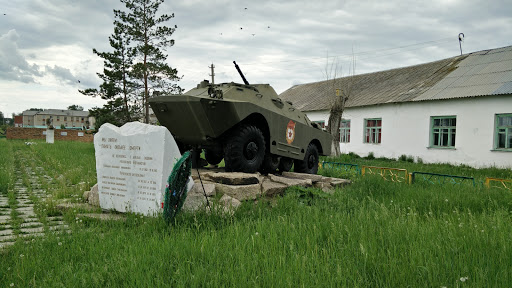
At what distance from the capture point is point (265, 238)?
3760 millimetres

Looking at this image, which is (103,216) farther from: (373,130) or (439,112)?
(373,130)

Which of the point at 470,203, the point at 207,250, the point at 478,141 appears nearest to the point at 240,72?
the point at 470,203

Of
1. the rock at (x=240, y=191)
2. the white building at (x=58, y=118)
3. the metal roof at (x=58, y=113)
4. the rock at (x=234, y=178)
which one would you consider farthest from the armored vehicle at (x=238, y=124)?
the metal roof at (x=58, y=113)

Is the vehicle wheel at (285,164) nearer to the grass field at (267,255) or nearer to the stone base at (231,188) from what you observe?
the stone base at (231,188)

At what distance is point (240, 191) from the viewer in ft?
20.3

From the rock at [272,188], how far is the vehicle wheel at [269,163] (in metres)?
1.00

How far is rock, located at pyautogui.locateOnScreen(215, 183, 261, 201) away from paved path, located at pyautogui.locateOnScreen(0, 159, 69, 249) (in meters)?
2.30

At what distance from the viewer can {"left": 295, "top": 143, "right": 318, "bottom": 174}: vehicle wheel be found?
357 inches

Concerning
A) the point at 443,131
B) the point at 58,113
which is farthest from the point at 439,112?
the point at 58,113

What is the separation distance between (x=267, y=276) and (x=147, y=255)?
1.13 metres

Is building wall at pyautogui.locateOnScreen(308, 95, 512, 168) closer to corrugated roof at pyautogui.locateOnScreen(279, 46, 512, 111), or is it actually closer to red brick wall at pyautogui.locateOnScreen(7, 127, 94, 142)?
corrugated roof at pyautogui.locateOnScreen(279, 46, 512, 111)

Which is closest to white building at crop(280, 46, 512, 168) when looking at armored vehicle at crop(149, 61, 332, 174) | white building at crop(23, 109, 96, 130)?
armored vehicle at crop(149, 61, 332, 174)

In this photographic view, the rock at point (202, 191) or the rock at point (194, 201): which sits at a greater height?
the rock at point (202, 191)

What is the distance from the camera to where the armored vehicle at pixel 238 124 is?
260 inches
